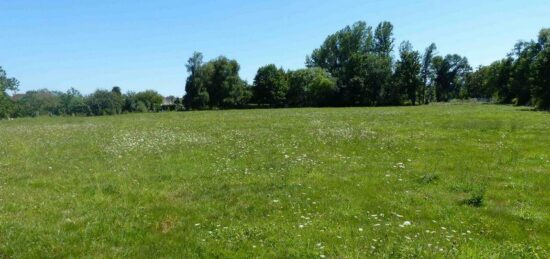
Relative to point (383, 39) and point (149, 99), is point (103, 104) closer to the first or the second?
point (149, 99)

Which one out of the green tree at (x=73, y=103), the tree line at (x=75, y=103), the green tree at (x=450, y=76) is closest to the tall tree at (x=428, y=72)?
the green tree at (x=450, y=76)

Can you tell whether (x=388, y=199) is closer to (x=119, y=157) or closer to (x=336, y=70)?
(x=119, y=157)

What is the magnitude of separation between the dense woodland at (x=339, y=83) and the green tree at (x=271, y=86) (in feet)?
0.87

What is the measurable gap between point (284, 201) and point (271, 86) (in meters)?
101

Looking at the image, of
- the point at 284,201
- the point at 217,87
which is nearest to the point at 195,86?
the point at 217,87

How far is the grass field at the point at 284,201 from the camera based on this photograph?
7.53 m

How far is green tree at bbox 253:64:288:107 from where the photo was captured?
110 meters

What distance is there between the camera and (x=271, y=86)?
110812 mm

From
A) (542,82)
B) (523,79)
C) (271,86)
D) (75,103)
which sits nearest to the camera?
(542,82)

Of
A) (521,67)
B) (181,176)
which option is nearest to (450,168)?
(181,176)

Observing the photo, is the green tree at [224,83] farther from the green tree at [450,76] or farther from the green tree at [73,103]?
the green tree at [450,76]

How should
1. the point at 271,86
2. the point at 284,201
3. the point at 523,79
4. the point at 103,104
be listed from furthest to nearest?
the point at 103,104 → the point at 271,86 → the point at 523,79 → the point at 284,201

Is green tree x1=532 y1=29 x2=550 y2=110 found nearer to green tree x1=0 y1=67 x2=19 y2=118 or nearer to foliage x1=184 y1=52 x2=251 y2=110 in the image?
foliage x1=184 y1=52 x2=251 y2=110

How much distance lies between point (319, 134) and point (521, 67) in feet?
235
